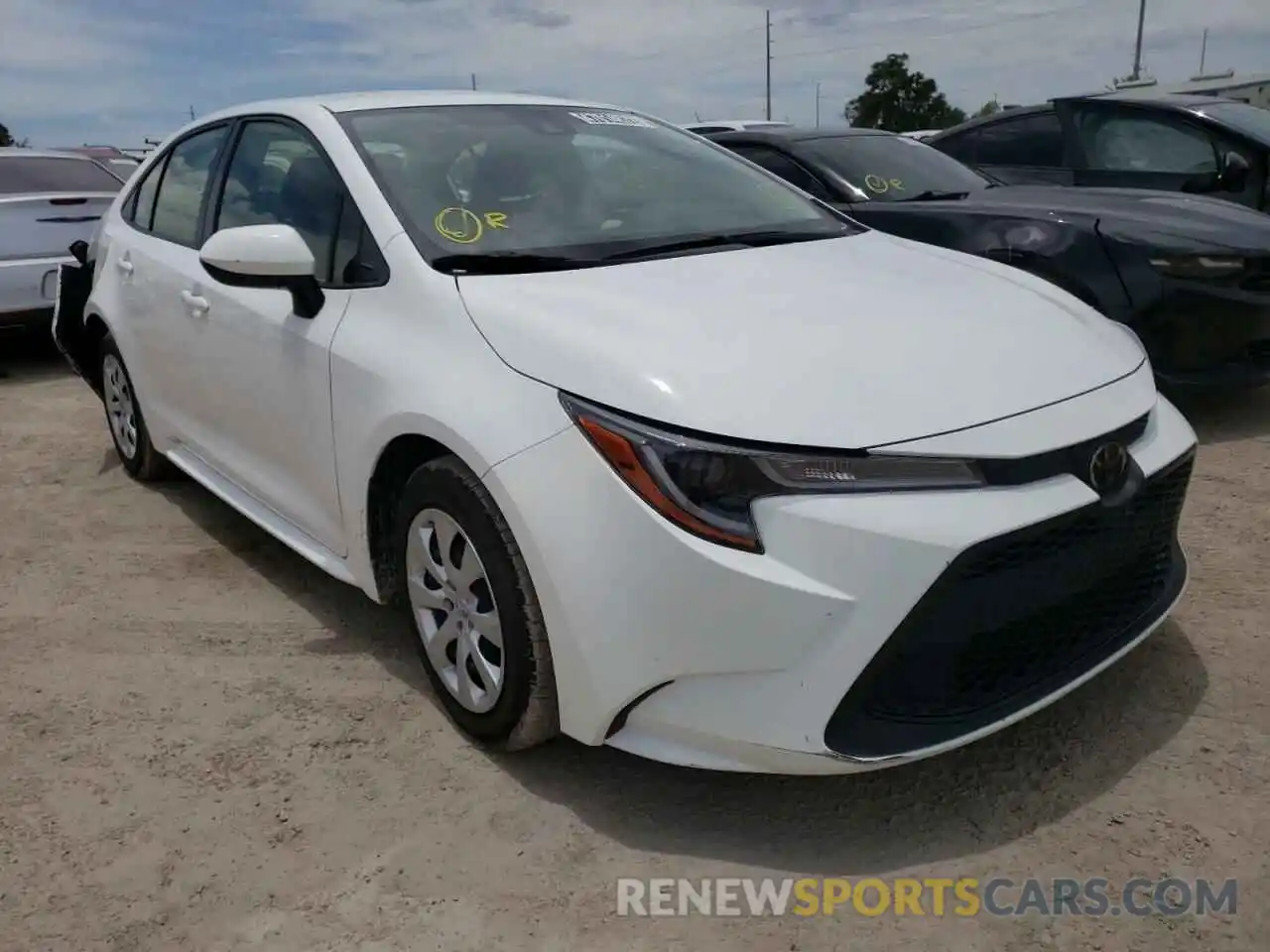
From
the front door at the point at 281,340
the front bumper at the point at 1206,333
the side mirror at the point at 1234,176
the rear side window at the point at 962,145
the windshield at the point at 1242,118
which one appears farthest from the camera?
the rear side window at the point at 962,145

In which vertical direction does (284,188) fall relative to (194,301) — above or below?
above

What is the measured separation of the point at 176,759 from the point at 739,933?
1.46m

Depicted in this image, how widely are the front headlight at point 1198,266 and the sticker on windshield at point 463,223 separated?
287 cm

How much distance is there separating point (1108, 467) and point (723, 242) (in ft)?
3.89

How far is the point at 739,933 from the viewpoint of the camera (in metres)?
2.11

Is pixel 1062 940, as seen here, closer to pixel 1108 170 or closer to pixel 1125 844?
pixel 1125 844

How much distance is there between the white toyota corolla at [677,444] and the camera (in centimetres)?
209

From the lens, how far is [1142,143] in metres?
6.49

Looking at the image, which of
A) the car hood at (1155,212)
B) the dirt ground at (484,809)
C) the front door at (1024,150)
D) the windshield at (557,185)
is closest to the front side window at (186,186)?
the windshield at (557,185)

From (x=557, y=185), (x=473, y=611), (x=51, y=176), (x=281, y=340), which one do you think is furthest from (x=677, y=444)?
(x=51, y=176)

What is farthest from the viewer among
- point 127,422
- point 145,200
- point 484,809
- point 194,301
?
point 127,422

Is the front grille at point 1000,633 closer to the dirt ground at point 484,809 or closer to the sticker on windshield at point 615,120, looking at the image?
the dirt ground at point 484,809

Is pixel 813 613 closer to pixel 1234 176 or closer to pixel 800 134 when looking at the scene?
pixel 800 134

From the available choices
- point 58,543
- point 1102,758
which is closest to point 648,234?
point 1102,758
